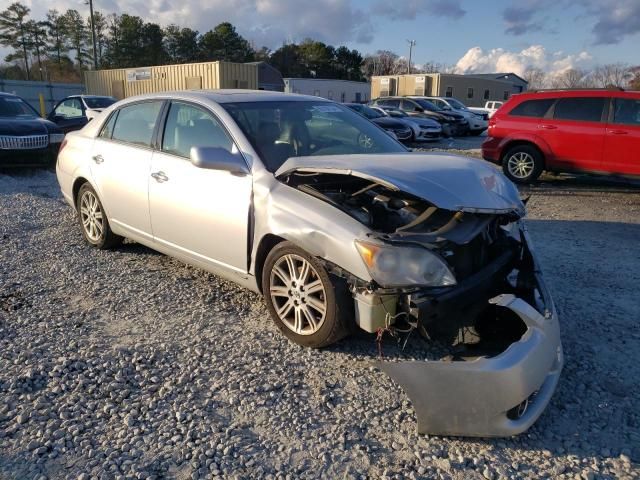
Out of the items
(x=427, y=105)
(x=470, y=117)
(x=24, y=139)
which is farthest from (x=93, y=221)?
(x=470, y=117)

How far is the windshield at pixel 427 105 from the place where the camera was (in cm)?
2118

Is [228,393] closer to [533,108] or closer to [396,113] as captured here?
[533,108]

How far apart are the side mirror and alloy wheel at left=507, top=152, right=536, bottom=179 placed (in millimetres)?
7660

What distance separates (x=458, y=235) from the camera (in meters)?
3.00

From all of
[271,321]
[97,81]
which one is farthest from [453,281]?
[97,81]

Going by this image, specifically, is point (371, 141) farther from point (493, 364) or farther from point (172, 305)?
point (493, 364)

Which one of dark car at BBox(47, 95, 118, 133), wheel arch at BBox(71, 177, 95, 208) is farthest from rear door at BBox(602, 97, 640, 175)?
dark car at BBox(47, 95, 118, 133)

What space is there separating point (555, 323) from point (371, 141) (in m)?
2.26

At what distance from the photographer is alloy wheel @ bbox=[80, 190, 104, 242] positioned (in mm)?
5312

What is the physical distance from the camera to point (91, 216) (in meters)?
5.43

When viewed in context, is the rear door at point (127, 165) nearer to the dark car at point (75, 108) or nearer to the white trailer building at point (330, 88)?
the dark car at point (75, 108)

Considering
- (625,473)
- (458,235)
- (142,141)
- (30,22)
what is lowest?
(625,473)

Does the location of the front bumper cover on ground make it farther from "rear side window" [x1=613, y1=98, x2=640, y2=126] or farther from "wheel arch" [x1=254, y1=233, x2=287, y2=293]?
"rear side window" [x1=613, y1=98, x2=640, y2=126]

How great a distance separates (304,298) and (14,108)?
10431mm
